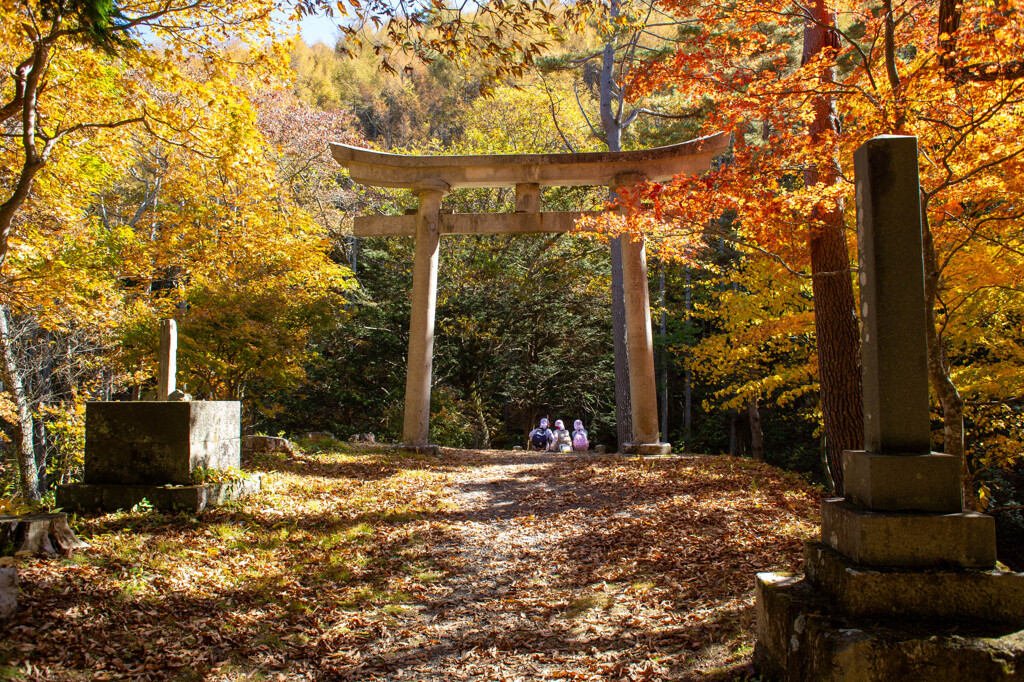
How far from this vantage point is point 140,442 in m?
6.20

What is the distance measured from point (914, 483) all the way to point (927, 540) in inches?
10.0

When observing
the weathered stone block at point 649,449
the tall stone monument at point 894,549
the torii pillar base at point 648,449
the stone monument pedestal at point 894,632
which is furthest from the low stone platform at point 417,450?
the stone monument pedestal at point 894,632

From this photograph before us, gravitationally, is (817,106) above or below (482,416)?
above

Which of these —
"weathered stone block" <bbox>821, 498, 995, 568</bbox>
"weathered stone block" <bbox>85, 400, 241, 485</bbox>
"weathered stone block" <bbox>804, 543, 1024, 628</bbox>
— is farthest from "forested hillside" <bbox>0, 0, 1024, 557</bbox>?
"weathered stone block" <bbox>804, 543, 1024, 628</bbox>

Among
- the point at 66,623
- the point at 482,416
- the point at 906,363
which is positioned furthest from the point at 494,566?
the point at 482,416

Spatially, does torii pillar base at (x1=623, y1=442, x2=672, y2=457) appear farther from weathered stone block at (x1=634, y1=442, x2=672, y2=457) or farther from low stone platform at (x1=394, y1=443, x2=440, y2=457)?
low stone platform at (x1=394, y1=443, x2=440, y2=457)

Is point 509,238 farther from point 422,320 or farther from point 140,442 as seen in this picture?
point 140,442

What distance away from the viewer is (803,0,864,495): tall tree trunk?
7480 mm

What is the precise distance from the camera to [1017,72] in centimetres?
531

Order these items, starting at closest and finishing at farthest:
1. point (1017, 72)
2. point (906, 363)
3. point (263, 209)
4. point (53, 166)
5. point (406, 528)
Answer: point (906, 363)
point (1017, 72)
point (406, 528)
point (53, 166)
point (263, 209)

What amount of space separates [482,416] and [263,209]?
851cm

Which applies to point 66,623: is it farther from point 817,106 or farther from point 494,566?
Answer: point 817,106

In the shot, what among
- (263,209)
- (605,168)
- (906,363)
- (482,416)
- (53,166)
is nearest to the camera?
(906,363)

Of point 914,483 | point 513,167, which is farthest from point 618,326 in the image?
point 914,483
